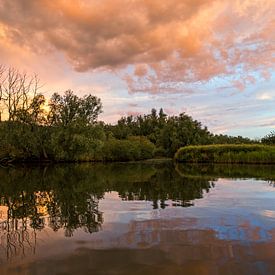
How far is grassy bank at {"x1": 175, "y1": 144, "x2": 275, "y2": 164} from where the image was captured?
120 ft

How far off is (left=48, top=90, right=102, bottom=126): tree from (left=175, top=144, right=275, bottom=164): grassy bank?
55.7 feet

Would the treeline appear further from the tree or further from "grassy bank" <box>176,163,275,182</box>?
"grassy bank" <box>176,163,275,182</box>

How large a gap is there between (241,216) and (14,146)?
43.9 meters

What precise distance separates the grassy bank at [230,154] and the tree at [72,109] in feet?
55.7

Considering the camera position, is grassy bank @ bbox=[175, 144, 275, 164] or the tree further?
the tree

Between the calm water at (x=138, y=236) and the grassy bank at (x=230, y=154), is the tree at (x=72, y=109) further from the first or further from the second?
the calm water at (x=138, y=236)

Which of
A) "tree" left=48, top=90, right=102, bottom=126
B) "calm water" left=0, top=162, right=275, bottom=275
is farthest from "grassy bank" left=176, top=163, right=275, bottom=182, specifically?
"tree" left=48, top=90, right=102, bottom=126

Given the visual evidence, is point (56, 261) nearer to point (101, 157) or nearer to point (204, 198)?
point (204, 198)

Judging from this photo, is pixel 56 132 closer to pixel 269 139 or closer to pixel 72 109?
pixel 72 109

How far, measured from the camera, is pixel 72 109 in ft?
174

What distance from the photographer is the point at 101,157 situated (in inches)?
2213

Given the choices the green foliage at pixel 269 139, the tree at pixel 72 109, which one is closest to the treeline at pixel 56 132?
the tree at pixel 72 109

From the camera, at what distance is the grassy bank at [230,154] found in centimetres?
3655

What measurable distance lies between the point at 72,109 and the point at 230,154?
2658 cm
